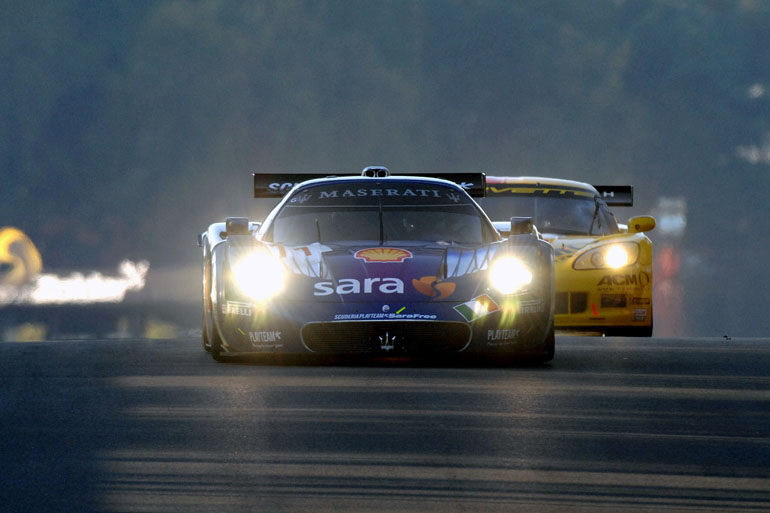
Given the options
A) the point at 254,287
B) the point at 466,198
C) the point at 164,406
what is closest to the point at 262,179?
the point at 466,198

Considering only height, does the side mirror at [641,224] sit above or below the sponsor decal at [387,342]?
above

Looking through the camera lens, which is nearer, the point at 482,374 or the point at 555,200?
the point at 482,374

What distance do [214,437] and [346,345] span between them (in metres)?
2.46

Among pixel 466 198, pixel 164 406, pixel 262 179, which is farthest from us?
pixel 262 179

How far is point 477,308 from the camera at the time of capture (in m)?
8.25

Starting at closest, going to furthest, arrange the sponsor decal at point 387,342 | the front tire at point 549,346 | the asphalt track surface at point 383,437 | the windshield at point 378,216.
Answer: the asphalt track surface at point 383,437 < the sponsor decal at point 387,342 < the front tire at point 549,346 < the windshield at point 378,216

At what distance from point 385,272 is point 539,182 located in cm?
625

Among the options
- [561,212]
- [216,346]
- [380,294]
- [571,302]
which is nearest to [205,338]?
[216,346]

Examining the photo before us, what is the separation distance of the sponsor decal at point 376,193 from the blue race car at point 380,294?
423mm

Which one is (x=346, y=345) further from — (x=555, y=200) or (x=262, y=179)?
(x=555, y=200)

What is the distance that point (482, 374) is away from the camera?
8195 millimetres

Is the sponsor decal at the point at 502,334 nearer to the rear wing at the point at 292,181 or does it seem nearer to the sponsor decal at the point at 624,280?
the sponsor decal at the point at 624,280

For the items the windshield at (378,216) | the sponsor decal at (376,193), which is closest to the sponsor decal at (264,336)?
the windshield at (378,216)

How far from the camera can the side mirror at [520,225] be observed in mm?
9078
